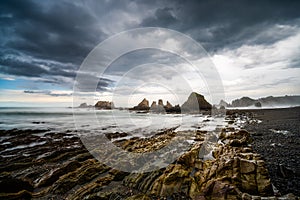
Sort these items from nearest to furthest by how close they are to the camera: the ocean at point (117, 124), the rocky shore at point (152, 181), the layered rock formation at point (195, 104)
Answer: the rocky shore at point (152, 181) → the ocean at point (117, 124) → the layered rock formation at point (195, 104)

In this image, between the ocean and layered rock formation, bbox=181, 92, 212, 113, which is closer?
the ocean

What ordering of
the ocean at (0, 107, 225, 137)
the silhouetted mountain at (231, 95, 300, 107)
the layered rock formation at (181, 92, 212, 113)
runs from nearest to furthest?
1. the ocean at (0, 107, 225, 137)
2. the layered rock formation at (181, 92, 212, 113)
3. the silhouetted mountain at (231, 95, 300, 107)

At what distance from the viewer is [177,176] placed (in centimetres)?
573

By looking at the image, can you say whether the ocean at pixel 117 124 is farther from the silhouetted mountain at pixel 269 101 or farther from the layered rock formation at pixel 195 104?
the silhouetted mountain at pixel 269 101

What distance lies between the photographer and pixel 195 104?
253ft

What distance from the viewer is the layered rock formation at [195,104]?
7725cm

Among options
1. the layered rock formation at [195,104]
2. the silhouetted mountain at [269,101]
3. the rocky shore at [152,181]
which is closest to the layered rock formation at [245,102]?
the silhouetted mountain at [269,101]

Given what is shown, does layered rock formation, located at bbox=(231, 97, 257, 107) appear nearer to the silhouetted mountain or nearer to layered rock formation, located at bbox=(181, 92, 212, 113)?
the silhouetted mountain

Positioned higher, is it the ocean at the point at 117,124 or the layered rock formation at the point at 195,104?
the layered rock formation at the point at 195,104

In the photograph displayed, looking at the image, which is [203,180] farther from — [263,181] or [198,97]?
[198,97]

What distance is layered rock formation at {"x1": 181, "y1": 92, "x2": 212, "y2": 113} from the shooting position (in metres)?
77.2

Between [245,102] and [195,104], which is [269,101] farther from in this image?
[195,104]

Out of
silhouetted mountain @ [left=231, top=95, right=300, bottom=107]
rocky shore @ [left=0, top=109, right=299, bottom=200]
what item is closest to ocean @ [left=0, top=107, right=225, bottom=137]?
rocky shore @ [left=0, top=109, right=299, bottom=200]

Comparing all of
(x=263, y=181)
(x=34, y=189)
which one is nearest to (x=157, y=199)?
(x=263, y=181)
